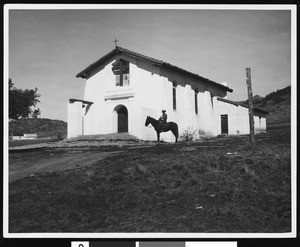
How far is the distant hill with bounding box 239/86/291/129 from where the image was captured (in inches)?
232

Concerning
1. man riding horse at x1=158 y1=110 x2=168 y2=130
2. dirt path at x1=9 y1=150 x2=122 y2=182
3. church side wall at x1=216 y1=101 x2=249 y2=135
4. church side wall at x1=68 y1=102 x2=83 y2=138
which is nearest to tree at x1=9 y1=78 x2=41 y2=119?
dirt path at x1=9 y1=150 x2=122 y2=182

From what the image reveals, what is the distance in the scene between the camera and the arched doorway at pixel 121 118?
1103 cm

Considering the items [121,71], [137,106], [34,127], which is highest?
[121,71]

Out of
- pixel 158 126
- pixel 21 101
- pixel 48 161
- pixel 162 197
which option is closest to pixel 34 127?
pixel 21 101

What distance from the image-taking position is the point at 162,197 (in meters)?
5.01

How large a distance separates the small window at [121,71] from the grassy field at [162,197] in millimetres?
5613

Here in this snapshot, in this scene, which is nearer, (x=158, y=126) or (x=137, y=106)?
(x=158, y=126)

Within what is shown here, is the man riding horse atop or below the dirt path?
atop

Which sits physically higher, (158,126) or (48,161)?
(158,126)

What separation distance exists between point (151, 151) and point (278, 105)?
11.1ft

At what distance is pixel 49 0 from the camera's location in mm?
5680

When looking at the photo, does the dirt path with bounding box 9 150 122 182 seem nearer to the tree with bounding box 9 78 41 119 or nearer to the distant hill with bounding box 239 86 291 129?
the tree with bounding box 9 78 41 119

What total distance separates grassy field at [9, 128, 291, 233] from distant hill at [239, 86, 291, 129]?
1.86 ft

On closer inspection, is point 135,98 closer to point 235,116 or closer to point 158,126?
point 158,126
